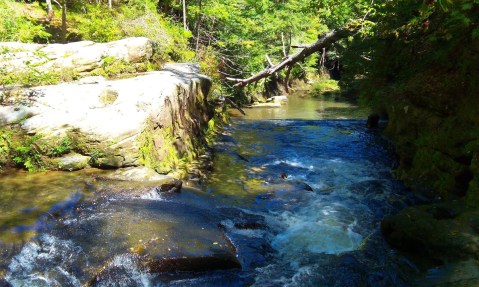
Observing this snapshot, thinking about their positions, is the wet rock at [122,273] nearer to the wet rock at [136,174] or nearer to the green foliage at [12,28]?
the wet rock at [136,174]

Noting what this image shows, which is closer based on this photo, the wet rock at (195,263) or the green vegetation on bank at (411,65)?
the wet rock at (195,263)

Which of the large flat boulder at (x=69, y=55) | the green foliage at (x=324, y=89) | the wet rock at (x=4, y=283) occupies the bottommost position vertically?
the wet rock at (x=4, y=283)

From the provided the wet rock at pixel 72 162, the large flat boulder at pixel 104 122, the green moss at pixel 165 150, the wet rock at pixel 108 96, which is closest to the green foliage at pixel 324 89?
Result: the green moss at pixel 165 150

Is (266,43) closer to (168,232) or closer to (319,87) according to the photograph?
(319,87)

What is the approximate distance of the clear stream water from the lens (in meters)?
4.36

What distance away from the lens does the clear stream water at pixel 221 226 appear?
4363 millimetres

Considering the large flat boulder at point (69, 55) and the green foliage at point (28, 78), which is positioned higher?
the large flat boulder at point (69, 55)

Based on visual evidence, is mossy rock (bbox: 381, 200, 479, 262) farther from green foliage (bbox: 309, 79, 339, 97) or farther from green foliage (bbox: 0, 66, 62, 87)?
green foliage (bbox: 309, 79, 339, 97)

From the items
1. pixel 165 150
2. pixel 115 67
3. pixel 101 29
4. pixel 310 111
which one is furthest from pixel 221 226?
pixel 310 111

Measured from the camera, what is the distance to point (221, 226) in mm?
6070

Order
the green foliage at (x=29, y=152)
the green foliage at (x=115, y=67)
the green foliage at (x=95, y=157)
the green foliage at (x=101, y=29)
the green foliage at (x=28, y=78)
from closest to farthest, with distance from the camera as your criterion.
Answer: the green foliage at (x=29, y=152) → the green foliage at (x=95, y=157) → the green foliage at (x=28, y=78) → the green foliage at (x=115, y=67) → the green foliage at (x=101, y=29)

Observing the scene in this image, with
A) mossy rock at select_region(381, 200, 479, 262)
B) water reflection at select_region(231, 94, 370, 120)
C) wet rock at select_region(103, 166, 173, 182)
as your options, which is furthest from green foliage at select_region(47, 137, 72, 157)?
water reflection at select_region(231, 94, 370, 120)

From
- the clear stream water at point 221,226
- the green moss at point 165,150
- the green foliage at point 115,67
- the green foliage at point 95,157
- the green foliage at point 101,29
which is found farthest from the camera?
the green foliage at point 101,29

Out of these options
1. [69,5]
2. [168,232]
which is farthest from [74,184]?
[69,5]
